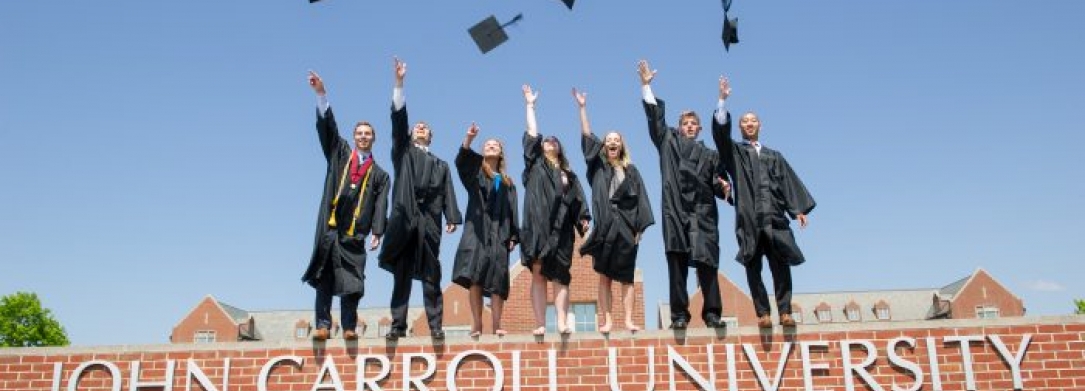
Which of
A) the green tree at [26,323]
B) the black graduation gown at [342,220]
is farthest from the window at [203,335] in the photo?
the black graduation gown at [342,220]

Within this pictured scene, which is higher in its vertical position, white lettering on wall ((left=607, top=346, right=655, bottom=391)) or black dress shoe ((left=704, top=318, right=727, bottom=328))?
black dress shoe ((left=704, top=318, right=727, bottom=328))

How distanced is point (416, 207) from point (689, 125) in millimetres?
2528

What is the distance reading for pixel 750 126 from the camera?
309 inches

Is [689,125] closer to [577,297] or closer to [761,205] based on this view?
[761,205]

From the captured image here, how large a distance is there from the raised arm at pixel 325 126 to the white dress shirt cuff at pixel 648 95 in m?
2.67

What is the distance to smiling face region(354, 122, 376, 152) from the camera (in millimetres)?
7844

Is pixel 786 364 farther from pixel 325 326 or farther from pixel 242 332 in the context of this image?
pixel 242 332

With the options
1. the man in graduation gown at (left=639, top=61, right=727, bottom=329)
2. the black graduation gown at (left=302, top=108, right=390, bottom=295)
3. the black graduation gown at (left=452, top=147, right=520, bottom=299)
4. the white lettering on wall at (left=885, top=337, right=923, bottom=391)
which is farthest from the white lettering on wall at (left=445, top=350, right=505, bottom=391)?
the white lettering on wall at (left=885, top=337, right=923, bottom=391)

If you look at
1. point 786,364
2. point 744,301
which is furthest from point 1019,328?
point 744,301

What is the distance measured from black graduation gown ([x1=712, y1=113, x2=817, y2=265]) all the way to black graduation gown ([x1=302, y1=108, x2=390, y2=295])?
2989mm

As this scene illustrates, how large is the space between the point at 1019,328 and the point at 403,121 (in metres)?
5.37

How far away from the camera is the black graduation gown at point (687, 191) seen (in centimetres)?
742

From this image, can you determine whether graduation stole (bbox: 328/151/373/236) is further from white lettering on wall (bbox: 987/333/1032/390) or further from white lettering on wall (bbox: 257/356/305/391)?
white lettering on wall (bbox: 987/333/1032/390)

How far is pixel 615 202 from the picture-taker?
7.75 m
